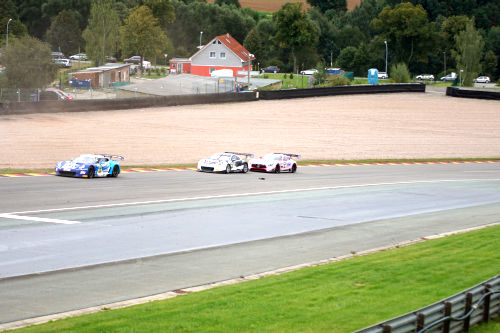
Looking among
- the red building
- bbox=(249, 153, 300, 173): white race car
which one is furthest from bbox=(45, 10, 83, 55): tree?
bbox=(249, 153, 300, 173): white race car

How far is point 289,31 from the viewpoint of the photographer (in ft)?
420

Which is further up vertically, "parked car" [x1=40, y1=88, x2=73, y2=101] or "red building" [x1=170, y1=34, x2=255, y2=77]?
"red building" [x1=170, y1=34, x2=255, y2=77]

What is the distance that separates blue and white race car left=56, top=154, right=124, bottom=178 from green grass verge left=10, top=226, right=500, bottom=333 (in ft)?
55.6

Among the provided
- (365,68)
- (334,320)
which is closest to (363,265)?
(334,320)

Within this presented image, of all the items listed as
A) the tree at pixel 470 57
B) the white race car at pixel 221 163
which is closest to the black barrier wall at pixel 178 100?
the white race car at pixel 221 163

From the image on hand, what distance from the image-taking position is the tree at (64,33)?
147125 millimetres

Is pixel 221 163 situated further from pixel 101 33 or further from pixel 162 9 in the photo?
pixel 162 9

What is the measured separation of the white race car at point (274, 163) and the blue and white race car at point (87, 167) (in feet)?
28.7

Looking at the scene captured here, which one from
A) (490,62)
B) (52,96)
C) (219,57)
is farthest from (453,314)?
(490,62)

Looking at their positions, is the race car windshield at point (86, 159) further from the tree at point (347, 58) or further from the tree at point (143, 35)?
the tree at point (347, 58)

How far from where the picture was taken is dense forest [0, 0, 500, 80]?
407 feet

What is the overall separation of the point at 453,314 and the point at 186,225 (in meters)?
12.4

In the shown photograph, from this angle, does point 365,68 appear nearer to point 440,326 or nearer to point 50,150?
point 50,150

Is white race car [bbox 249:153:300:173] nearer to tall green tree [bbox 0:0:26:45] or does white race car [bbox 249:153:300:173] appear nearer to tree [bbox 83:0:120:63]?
tree [bbox 83:0:120:63]
